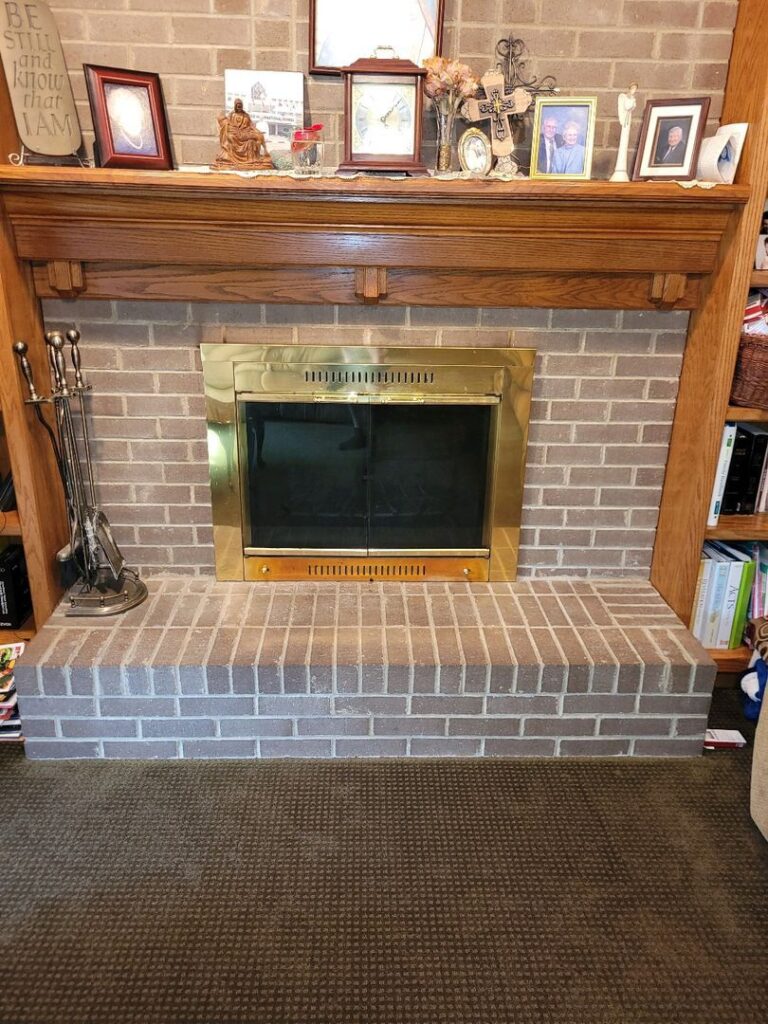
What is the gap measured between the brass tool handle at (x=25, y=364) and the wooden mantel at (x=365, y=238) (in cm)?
20

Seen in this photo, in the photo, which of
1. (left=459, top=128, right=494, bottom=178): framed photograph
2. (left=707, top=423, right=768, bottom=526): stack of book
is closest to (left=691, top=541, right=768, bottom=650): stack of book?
(left=707, top=423, right=768, bottom=526): stack of book

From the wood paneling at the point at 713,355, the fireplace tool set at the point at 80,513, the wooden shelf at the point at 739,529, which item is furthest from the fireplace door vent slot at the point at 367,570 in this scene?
the wooden shelf at the point at 739,529

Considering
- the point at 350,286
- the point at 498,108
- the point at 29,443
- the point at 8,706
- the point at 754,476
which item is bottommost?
the point at 8,706

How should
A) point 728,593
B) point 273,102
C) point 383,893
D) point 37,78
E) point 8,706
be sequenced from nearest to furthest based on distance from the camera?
point 383,893
point 37,78
point 273,102
point 8,706
point 728,593

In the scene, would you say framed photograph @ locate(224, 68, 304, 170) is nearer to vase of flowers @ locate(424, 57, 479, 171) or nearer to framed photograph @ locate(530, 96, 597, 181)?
vase of flowers @ locate(424, 57, 479, 171)

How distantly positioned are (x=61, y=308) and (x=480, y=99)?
114cm

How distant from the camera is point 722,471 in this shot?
2039 mm

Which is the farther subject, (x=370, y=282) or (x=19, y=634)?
(x=19, y=634)

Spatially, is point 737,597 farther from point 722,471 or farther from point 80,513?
point 80,513

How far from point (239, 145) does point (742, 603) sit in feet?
5.78

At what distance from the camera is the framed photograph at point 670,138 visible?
174 cm

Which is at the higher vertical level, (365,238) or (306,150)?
(306,150)

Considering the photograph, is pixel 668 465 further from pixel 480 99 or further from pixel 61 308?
pixel 61 308

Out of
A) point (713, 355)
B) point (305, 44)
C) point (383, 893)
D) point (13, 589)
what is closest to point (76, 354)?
point (13, 589)
